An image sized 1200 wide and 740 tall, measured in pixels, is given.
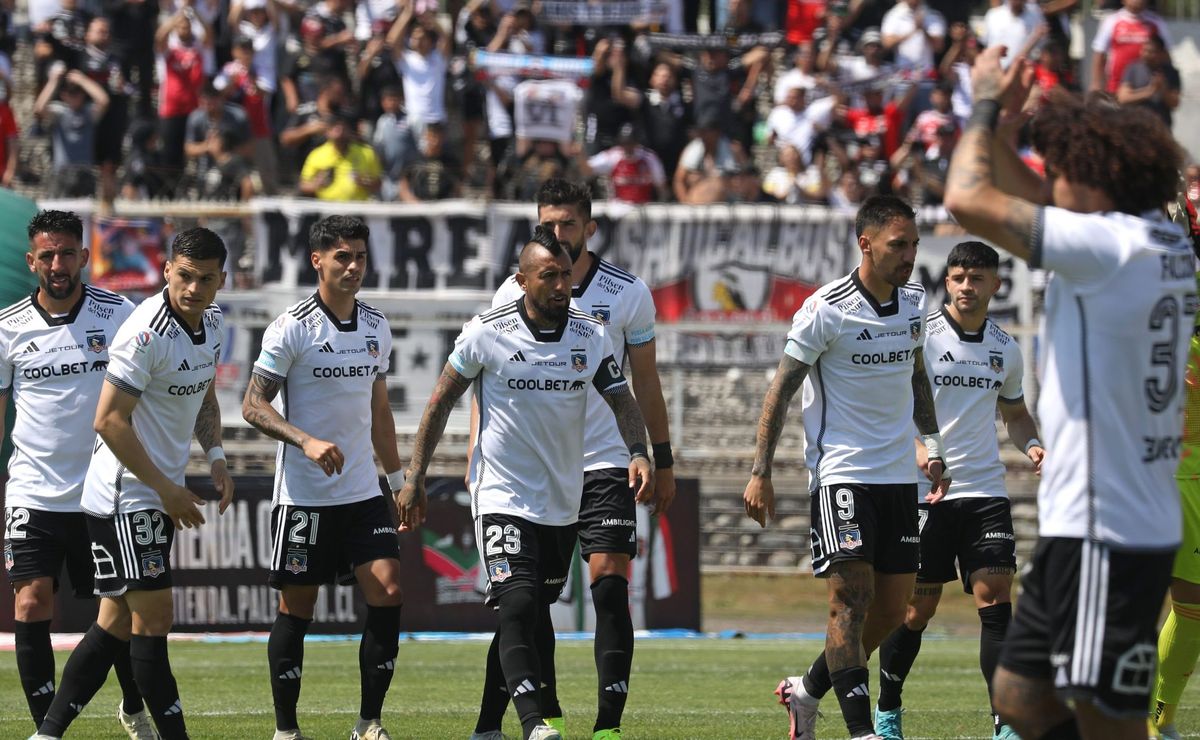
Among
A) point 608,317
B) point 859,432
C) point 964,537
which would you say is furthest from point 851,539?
point 608,317

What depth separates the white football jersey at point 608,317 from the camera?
29.6 feet

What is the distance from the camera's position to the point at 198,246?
798cm

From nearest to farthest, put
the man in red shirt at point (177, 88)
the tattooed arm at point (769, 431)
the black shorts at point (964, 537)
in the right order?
the tattooed arm at point (769, 431) < the black shorts at point (964, 537) < the man in red shirt at point (177, 88)

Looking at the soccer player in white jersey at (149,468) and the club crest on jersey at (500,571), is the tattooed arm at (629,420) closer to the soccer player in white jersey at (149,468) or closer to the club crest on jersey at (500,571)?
the club crest on jersey at (500,571)

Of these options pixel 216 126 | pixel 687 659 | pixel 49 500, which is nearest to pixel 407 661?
pixel 687 659

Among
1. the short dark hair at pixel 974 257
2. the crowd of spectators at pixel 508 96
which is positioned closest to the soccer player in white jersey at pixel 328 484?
the short dark hair at pixel 974 257

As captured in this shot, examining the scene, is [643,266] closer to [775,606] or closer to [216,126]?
[775,606]

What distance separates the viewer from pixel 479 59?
71.5 feet

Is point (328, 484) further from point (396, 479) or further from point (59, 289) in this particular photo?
point (59, 289)

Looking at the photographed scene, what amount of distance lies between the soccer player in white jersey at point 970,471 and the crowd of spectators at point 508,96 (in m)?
10.8

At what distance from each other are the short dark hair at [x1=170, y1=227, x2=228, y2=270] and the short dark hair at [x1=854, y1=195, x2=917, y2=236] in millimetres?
3051

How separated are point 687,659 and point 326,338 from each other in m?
6.61

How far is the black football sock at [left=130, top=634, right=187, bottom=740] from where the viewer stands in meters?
7.84

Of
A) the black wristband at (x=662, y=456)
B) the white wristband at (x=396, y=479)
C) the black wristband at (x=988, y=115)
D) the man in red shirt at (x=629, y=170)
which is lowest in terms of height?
the white wristband at (x=396, y=479)
